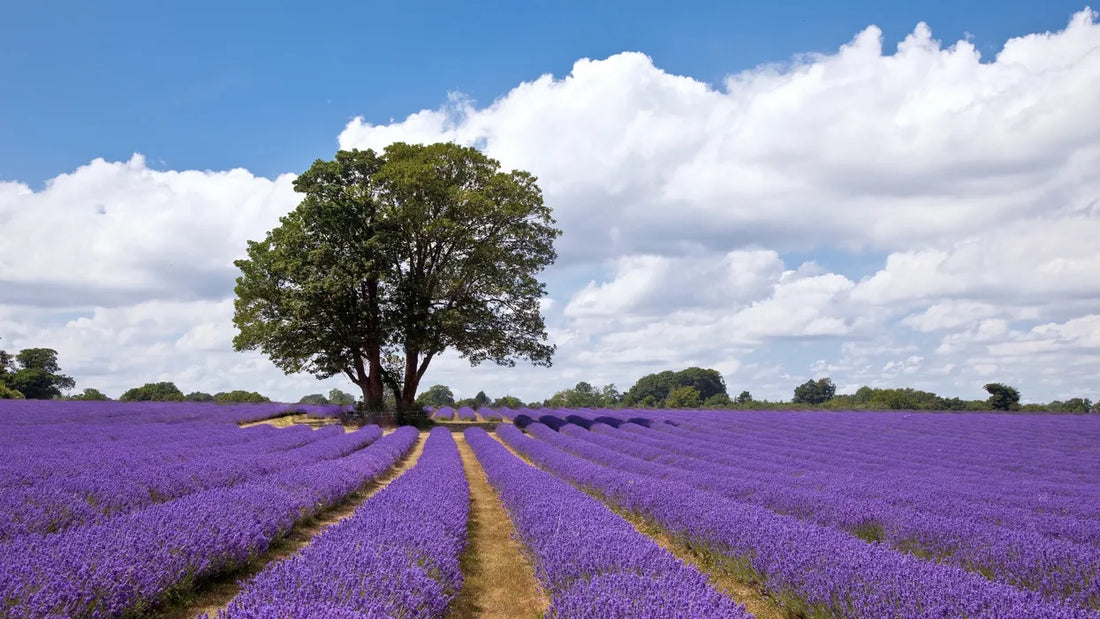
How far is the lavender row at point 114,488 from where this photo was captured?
5.31 m

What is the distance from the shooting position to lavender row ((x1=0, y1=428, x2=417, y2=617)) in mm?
3355

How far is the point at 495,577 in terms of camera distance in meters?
5.66

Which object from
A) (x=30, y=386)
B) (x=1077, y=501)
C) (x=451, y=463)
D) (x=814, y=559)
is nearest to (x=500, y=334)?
(x=451, y=463)

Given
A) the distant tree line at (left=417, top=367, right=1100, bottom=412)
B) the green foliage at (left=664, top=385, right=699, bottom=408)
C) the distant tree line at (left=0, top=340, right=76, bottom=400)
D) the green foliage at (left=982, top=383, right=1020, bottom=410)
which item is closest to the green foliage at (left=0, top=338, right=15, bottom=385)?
the distant tree line at (left=0, top=340, right=76, bottom=400)

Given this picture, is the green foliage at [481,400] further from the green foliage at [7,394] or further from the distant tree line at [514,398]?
the green foliage at [7,394]

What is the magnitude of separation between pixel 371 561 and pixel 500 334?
20.7 meters

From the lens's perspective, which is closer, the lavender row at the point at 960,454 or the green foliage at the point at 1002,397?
the lavender row at the point at 960,454

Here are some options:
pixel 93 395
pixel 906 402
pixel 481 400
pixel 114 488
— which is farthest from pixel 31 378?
pixel 906 402

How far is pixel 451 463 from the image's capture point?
10859 millimetres

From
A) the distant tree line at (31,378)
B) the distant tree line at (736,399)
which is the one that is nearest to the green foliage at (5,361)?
the distant tree line at (31,378)

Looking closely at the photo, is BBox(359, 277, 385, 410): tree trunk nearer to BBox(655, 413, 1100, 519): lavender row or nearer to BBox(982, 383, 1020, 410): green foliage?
BBox(655, 413, 1100, 519): lavender row

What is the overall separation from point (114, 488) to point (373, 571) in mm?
4290

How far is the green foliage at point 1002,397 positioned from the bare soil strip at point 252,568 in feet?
151

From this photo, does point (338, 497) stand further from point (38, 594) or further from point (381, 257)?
point (381, 257)
